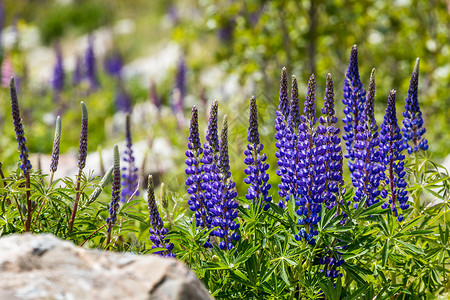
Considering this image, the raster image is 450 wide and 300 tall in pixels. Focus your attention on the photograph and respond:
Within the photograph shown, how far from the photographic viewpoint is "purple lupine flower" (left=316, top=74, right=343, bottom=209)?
269cm

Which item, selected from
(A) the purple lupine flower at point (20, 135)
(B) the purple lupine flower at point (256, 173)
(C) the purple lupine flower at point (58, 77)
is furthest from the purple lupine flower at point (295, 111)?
(C) the purple lupine flower at point (58, 77)

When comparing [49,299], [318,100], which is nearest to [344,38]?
[318,100]

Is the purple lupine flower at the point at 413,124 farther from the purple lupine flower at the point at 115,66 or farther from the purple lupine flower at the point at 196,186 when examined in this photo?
the purple lupine flower at the point at 115,66

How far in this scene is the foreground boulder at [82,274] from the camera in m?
1.85

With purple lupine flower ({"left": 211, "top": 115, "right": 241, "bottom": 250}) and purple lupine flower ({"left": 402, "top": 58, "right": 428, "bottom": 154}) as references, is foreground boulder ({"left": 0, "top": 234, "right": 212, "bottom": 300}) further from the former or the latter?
purple lupine flower ({"left": 402, "top": 58, "right": 428, "bottom": 154})

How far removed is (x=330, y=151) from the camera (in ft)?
8.95

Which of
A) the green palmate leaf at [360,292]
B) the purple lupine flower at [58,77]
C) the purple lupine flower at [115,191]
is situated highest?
the purple lupine flower at [58,77]

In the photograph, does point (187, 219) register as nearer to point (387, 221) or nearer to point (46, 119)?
point (387, 221)

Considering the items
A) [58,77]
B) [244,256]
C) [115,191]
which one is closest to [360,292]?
[244,256]

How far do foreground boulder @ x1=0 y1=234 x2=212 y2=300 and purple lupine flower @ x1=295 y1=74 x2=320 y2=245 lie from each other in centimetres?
78

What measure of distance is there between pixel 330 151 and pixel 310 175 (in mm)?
189

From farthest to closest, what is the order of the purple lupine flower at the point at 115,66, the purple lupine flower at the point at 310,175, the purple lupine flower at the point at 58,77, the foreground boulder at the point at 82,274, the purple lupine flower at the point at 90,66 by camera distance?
1. the purple lupine flower at the point at 115,66
2. the purple lupine flower at the point at 90,66
3. the purple lupine flower at the point at 58,77
4. the purple lupine flower at the point at 310,175
5. the foreground boulder at the point at 82,274

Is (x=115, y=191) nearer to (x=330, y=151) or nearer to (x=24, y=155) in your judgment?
Result: (x=24, y=155)

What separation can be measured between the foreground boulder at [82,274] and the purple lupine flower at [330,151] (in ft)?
3.15
